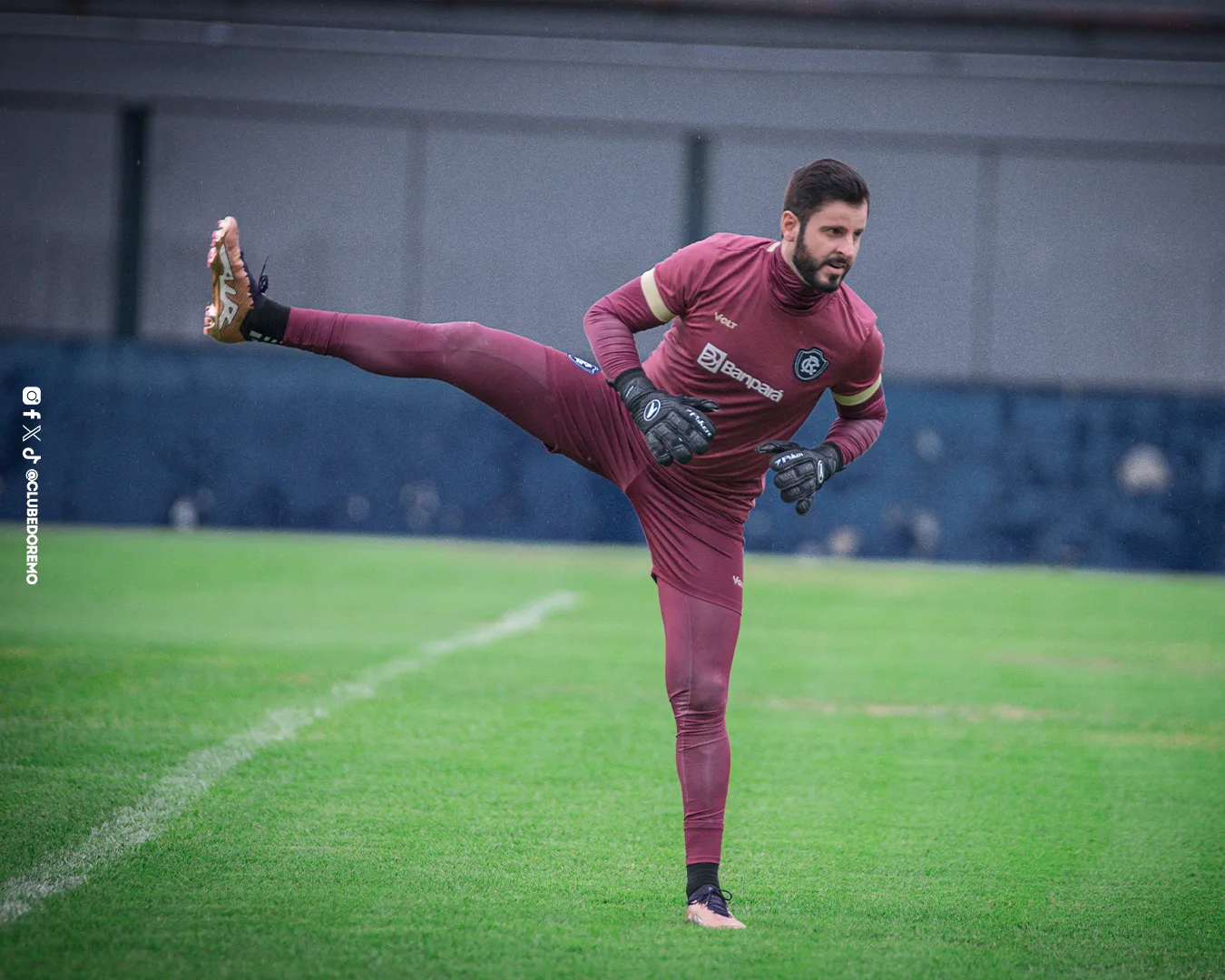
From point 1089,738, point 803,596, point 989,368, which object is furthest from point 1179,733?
point 989,368

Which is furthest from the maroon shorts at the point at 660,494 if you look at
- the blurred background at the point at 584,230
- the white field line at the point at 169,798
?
the blurred background at the point at 584,230

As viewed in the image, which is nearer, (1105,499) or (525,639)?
(525,639)

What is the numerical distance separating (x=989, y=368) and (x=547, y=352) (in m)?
16.8

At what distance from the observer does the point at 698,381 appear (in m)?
4.43

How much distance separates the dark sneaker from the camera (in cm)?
386

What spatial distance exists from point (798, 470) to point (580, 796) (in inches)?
74.9

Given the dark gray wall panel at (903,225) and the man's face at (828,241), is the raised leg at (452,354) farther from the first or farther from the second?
the dark gray wall panel at (903,225)

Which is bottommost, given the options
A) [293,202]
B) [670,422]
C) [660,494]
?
[660,494]

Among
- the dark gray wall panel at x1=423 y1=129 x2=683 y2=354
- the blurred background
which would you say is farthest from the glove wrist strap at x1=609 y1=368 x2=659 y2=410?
the dark gray wall panel at x1=423 y1=129 x2=683 y2=354

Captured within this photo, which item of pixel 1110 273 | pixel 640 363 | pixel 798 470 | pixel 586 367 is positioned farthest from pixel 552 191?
pixel 798 470

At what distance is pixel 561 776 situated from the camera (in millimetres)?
5734

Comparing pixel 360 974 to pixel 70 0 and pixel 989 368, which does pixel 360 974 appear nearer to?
pixel 989 368

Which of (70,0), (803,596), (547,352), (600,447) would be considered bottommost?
(803,596)

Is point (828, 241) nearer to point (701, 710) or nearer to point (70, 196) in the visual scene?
point (701, 710)
